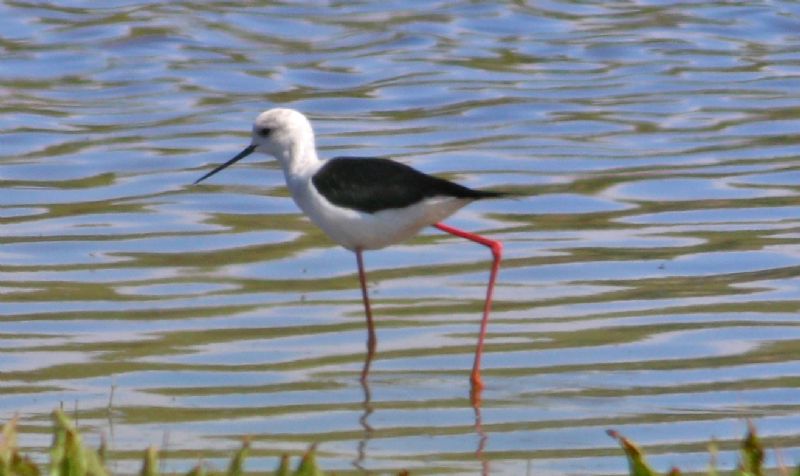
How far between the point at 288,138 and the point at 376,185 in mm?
818

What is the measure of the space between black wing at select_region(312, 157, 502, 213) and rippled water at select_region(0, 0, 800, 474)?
23.1 inches

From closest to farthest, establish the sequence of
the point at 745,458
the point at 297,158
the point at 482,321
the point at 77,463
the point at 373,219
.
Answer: the point at 77,463
the point at 745,458
the point at 482,321
the point at 373,219
the point at 297,158

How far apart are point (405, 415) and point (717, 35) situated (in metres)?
10.6

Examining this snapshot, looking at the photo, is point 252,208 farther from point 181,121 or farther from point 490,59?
point 490,59

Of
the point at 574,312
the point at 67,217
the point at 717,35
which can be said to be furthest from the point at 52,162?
the point at 717,35

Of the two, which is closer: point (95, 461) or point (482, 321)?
point (95, 461)

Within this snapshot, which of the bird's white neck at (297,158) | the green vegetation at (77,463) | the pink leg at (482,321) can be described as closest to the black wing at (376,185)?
the bird's white neck at (297,158)

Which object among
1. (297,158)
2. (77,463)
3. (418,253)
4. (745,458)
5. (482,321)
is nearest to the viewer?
(77,463)

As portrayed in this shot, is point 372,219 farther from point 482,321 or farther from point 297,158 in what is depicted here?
point 297,158

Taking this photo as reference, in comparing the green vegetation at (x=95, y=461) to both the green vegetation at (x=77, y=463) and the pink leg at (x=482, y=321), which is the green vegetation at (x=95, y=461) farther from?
the pink leg at (x=482, y=321)

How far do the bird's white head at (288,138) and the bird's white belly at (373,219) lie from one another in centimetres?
40

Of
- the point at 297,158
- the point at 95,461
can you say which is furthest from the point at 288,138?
the point at 95,461

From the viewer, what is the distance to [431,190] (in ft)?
24.3

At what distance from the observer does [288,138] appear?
27.1 ft
